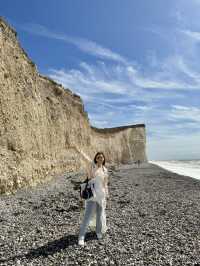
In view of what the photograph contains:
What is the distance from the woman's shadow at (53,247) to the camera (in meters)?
6.58

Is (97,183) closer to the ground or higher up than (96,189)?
higher up

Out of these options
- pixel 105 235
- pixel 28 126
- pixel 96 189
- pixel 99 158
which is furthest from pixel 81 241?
pixel 28 126

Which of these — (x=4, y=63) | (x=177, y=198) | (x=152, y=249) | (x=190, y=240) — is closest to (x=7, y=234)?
(x=152, y=249)

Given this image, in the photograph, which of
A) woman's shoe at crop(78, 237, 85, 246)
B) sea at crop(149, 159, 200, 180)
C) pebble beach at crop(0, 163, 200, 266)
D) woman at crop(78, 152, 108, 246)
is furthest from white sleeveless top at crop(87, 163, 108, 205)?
sea at crop(149, 159, 200, 180)

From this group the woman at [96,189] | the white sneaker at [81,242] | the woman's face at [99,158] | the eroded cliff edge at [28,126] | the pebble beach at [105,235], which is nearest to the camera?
the pebble beach at [105,235]

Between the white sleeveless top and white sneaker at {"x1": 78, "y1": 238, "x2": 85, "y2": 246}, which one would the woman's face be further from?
white sneaker at {"x1": 78, "y1": 238, "x2": 85, "y2": 246}

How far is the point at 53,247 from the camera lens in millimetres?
7160

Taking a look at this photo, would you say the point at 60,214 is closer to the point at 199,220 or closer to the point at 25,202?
the point at 25,202

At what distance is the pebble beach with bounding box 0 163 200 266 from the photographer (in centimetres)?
649

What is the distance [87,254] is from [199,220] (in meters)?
4.71

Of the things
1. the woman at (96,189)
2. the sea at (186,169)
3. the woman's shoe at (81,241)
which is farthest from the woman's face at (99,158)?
the sea at (186,169)

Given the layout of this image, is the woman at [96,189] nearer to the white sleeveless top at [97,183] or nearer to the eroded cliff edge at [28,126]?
the white sleeveless top at [97,183]

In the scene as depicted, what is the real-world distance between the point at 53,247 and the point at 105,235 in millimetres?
1430

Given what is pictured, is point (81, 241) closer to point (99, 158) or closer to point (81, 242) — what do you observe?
point (81, 242)
